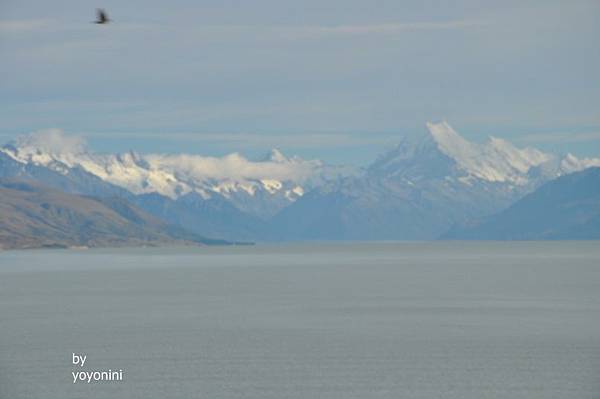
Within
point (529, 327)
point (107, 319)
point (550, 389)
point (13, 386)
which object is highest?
point (107, 319)

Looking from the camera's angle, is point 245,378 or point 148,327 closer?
point 245,378

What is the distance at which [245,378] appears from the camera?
3632 inches

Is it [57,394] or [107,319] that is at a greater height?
[107,319]

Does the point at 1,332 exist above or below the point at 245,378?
above

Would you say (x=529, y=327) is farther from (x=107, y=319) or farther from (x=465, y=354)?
(x=107, y=319)

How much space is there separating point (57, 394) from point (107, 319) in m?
57.5

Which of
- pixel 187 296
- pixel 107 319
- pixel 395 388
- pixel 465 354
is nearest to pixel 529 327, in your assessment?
pixel 465 354

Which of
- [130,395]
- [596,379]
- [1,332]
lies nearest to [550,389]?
[596,379]

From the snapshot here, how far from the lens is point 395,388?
8756 centimetres

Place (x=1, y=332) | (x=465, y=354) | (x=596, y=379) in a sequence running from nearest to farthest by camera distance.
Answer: (x=596, y=379) < (x=465, y=354) < (x=1, y=332)

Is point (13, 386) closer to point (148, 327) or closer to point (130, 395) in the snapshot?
point (130, 395)

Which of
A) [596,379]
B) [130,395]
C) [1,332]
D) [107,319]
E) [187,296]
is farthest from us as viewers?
[187,296]

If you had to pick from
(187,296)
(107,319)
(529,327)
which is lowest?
(529,327)

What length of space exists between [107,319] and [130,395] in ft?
195
